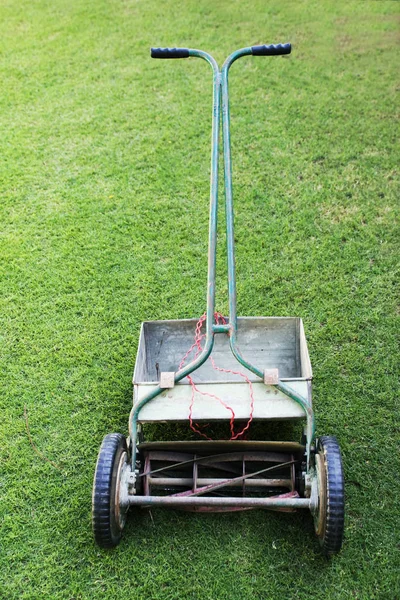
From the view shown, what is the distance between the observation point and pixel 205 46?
5402 millimetres

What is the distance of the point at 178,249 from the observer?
3918 millimetres

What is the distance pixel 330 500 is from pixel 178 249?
196 centimetres

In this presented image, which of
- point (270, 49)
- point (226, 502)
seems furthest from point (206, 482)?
point (270, 49)

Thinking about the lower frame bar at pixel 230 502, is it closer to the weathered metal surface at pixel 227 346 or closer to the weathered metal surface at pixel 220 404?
the weathered metal surface at pixel 220 404

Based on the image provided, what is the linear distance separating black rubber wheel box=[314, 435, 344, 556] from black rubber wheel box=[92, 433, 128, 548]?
2.53 feet

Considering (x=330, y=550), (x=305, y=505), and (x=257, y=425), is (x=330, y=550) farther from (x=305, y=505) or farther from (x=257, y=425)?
(x=257, y=425)

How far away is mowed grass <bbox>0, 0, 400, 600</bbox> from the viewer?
266 centimetres

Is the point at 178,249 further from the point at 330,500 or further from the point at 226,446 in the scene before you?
the point at 330,500

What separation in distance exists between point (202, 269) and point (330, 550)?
1.82 m

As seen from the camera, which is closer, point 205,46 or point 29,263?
point 29,263

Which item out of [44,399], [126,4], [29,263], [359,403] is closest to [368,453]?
[359,403]

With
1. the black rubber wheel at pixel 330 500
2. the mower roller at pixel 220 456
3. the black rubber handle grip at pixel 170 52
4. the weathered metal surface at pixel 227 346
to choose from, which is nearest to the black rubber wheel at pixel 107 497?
the mower roller at pixel 220 456

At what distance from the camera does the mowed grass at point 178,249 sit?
2656 millimetres

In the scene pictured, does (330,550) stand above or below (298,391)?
below
